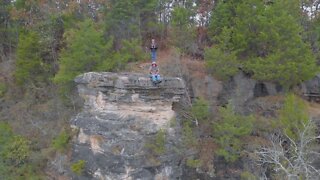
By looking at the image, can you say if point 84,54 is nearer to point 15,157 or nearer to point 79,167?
point 79,167

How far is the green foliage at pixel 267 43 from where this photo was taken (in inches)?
725

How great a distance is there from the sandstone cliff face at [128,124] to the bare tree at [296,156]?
4.07 m

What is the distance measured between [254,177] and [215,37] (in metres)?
7.04

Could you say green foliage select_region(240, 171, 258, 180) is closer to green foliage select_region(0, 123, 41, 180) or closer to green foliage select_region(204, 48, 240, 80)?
green foliage select_region(204, 48, 240, 80)

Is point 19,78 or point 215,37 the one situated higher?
point 215,37

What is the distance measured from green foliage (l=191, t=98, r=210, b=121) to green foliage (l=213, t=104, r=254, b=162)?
688 millimetres

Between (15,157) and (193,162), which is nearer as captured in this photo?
(193,162)

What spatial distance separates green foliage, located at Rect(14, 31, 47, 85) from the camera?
22.9 m

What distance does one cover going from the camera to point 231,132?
55.8 ft

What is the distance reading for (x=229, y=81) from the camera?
2008 centimetres

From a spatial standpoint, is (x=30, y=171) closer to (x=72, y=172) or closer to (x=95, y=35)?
(x=72, y=172)

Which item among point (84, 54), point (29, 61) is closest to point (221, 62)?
point (84, 54)

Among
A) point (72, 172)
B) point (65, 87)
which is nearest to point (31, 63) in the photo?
point (65, 87)

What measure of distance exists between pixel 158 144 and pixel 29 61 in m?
10.0
